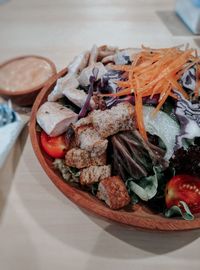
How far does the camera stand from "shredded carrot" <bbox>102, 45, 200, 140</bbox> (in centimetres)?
90

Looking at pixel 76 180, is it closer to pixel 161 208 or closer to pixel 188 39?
pixel 161 208

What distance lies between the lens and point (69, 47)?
158 cm

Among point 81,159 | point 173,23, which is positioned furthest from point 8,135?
point 173,23

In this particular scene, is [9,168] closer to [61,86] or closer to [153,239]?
[61,86]

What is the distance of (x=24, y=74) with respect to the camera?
126cm

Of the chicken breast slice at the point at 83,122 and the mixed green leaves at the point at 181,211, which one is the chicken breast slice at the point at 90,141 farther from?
the mixed green leaves at the point at 181,211

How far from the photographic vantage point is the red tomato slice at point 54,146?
91cm

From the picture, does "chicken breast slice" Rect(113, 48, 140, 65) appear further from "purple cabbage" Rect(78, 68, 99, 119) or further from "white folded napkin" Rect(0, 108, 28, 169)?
"white folded napkin" Rect(0, 108, 28, 169)

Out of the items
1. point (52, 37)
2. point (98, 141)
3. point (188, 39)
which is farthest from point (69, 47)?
point (98, 141)

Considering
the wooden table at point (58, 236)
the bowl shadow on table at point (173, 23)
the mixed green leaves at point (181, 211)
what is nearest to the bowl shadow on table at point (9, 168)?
the wooden table at point (58, 236)

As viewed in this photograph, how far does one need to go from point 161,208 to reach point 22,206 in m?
0.44

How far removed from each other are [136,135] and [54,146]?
0.25 metres

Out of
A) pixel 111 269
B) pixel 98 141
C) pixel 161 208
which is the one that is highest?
pixel 98 141

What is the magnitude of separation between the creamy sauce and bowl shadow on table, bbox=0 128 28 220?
0.64 ft
